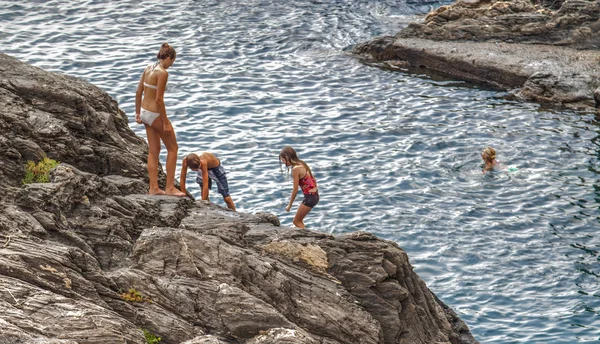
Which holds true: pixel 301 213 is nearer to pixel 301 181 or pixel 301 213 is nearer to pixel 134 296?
pixel 301 181

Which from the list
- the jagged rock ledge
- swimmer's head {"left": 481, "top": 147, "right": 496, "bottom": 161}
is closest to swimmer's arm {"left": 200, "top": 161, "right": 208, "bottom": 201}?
swimmer's head {"left": 481, "top": 147, "right": 496, "bottom": 161}

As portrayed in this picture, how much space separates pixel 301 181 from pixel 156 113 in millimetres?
5054

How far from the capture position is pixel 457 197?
25688 mm

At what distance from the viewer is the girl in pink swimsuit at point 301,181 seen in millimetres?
20516

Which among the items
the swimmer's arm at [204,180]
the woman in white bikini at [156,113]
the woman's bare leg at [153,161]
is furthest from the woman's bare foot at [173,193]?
the swimmer's arm at [204,180]

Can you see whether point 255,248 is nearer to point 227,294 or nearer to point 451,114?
point 227,294

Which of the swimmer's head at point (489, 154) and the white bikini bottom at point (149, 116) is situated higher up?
the white bikini bottom at point (149, 116)

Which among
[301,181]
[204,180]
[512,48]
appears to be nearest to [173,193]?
[204,180]

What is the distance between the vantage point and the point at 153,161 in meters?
17.7

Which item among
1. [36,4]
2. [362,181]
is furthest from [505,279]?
[36,4]

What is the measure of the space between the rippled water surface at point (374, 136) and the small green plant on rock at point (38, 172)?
373 inches

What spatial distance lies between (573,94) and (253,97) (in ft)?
42.1

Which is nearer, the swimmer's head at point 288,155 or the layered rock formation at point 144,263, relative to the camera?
the layered rock formation at point 144,263

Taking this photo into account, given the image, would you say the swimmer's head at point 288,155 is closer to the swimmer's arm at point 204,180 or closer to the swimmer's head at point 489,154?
the swimmer's arm at point 204,180
